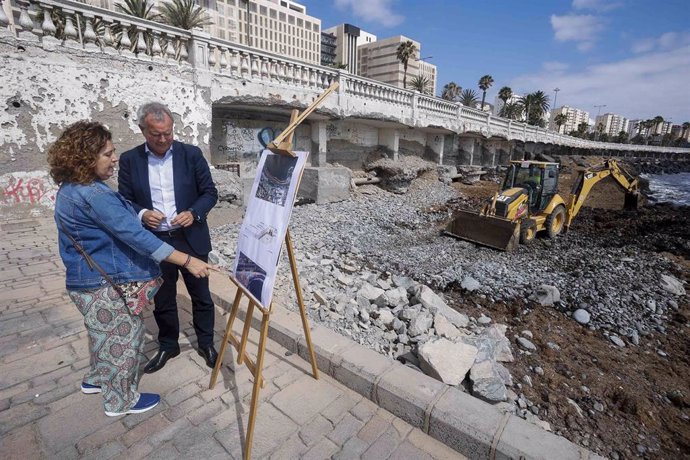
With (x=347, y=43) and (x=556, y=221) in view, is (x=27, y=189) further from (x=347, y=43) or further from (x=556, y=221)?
(x=347, y=43)

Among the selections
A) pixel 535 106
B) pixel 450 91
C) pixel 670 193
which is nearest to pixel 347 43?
pixel 450 91

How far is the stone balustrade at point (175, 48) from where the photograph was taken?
19.7 feet

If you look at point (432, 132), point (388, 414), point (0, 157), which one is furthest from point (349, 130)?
point (388, 414)

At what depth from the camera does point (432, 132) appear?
58.0 feet

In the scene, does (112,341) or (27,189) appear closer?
(112,341)

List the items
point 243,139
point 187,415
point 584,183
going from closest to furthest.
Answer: point 187,415, point 584,183, point 243,139

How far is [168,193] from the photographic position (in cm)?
250

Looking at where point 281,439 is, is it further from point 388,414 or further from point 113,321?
point 113,321

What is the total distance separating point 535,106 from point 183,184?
60.1 meters

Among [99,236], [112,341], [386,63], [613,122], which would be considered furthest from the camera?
[613,122]

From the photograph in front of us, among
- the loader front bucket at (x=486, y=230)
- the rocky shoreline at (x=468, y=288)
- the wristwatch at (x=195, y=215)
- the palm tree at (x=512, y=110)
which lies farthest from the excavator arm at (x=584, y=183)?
the palm tree at (x=512, y=110)

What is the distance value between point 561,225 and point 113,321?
10882 mm

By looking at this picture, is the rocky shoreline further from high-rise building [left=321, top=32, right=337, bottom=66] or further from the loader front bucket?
high-rise building [left=321, top=32, right=337, bottom=66]

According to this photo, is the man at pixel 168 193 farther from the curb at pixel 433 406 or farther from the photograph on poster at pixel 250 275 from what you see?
the curb at pixel 433 406
